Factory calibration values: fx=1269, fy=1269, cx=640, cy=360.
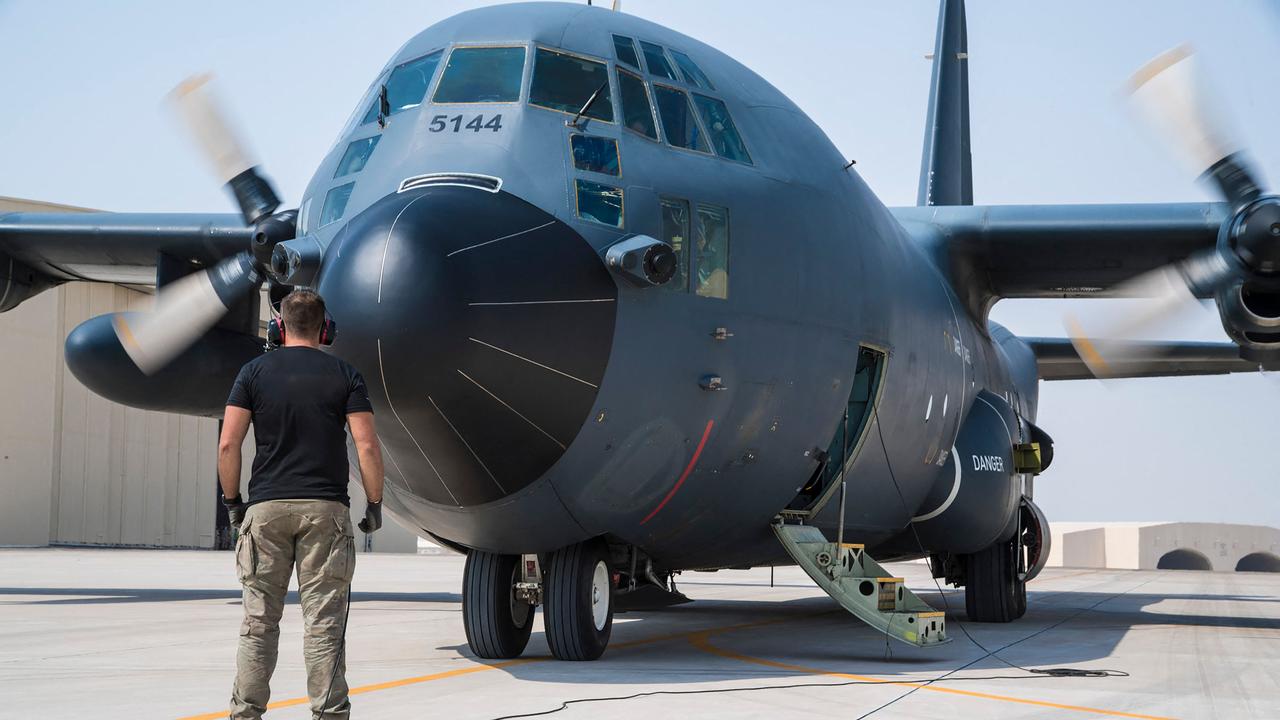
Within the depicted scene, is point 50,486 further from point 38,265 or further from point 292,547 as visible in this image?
point 292,547

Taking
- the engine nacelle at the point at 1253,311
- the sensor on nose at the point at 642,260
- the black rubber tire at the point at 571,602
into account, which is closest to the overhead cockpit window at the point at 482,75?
the sensor on nose at the point at 642,260

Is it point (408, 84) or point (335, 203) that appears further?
point (408, 84)

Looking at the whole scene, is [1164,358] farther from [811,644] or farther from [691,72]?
[691,72]

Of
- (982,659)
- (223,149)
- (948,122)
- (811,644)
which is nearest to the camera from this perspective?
(982,659)

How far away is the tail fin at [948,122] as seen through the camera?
62.8ft

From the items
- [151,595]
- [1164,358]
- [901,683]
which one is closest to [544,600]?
[901,683]

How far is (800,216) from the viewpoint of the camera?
9438 mm

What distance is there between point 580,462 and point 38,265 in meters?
11.7

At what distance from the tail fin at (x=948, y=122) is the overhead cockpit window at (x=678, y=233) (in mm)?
11291

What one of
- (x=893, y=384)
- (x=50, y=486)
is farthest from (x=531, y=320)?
(x=50, y=486)

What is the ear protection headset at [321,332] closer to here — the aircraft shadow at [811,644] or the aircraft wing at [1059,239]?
the aircraft shadow at [811,644]

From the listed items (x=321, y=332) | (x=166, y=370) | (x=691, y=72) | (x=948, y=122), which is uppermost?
(x=948, y=122)

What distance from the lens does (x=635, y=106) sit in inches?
339

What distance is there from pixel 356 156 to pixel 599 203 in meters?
1.83
